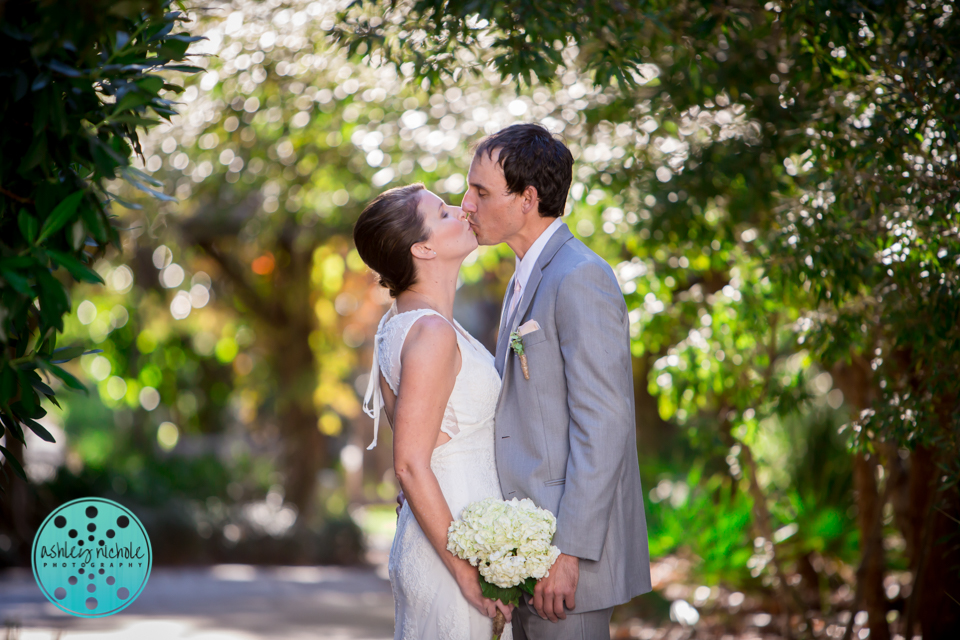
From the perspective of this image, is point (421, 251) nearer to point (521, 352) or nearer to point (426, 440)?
point (521, 352)

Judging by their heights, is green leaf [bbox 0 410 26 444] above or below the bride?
above

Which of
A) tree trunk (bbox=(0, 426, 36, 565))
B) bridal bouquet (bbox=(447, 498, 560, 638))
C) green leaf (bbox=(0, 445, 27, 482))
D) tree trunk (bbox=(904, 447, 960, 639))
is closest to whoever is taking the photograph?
green leaf (bbox=(0, 445, 27, 482))

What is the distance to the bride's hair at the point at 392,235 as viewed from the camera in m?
2.56

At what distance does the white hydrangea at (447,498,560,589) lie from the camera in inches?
82.9

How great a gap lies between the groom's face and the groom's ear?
13 mm

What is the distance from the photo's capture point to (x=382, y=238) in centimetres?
256

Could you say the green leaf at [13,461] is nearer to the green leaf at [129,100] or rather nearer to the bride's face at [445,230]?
the green leaf at [129,100]

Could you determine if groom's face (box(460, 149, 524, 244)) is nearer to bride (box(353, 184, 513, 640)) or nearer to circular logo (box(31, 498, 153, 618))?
bride (box(353, 184, 513, 640))

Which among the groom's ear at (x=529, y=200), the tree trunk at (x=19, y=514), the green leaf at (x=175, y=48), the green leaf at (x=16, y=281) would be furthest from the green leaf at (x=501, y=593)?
the tree trunk at (x=19, y=514)

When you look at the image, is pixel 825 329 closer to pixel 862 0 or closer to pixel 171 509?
pixel 862 0

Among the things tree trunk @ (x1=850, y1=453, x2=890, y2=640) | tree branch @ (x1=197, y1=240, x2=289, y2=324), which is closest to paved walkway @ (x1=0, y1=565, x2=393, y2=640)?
tree branch @ (x1=197, y1=240, x2=289, y2=324)

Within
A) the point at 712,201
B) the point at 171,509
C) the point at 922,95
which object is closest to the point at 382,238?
the point at 922,95

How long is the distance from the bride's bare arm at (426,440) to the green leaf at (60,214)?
99 centimetres

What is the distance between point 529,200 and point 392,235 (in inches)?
18.4
